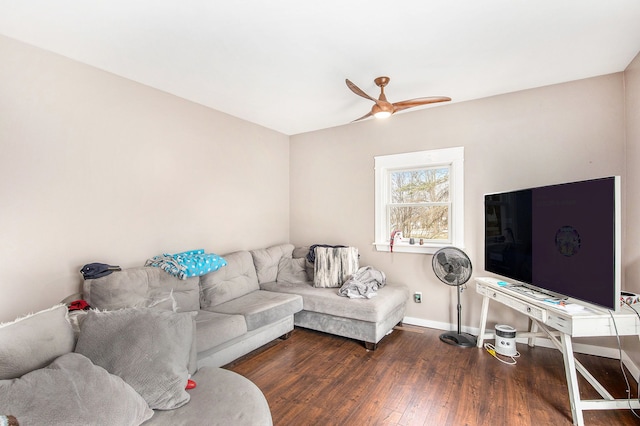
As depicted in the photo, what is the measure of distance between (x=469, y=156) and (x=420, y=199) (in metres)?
0.73

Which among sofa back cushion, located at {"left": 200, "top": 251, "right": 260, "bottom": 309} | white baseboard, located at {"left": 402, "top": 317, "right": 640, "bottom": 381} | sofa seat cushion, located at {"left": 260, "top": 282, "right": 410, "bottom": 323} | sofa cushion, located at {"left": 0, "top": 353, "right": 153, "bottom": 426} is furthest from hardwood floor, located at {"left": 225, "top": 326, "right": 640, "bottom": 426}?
sofa cushion, located at {"left": 0, "top": 353, "right": 153, "bottom": 426}

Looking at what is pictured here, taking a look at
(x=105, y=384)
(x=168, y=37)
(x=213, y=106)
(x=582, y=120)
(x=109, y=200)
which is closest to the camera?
(x=105, y=384)

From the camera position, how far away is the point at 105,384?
1330 mm

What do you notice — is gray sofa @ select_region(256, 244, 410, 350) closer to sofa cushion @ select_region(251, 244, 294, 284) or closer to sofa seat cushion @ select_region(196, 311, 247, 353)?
sofa cushion @ select_region(251, 244, 294, 284)

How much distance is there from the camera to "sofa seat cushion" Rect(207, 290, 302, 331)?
2.83 metres

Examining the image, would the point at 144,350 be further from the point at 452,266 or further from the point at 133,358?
the point at 452,266

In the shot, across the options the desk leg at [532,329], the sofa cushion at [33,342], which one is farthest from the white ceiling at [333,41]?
the desk leg at [532,329]

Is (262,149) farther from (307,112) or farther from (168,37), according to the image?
(168,37)

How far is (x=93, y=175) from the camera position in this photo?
2.60 m

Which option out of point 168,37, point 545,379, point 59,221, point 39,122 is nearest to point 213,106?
point 168,37

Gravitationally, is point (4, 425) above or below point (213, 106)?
below

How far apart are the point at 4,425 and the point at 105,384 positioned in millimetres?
327

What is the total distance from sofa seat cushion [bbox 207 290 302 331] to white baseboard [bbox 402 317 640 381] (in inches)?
58.8

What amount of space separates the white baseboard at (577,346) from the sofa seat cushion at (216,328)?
2113mm
